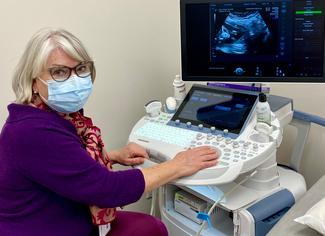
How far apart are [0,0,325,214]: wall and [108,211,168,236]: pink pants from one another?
0.47 m

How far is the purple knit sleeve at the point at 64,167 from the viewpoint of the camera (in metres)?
1.25

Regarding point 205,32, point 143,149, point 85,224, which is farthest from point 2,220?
point 205,32

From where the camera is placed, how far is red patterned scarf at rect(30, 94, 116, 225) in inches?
56.1

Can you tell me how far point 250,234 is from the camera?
5.03 feet

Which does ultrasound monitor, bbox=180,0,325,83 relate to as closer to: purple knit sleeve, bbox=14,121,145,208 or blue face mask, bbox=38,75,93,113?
blue face mask, bbox=38,75,93,113

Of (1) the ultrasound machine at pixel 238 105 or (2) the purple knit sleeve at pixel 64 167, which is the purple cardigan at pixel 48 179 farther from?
(1) the ultrasound machine at pixel 238 105

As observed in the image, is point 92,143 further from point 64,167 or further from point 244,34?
point 244,34

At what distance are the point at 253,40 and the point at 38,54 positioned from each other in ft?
2.60

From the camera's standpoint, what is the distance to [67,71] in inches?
53.0

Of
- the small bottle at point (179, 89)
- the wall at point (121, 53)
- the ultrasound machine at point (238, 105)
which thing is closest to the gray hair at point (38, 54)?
the wall at point (121, 53)

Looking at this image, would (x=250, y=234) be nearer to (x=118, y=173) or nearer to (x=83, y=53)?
(x=118, y=173)

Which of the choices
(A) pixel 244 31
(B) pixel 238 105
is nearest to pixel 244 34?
(A) pixel 244 31

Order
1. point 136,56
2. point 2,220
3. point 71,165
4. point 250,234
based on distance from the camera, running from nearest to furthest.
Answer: point 71,165 < point 2,220 < point 250,234 < point 136,56

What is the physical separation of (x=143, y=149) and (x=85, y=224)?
0.33 metres
